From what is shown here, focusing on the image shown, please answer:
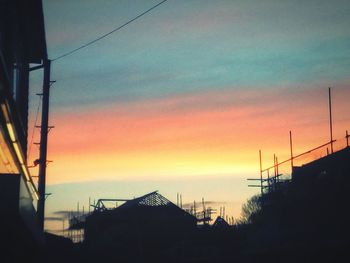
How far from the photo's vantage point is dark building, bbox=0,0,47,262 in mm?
3898

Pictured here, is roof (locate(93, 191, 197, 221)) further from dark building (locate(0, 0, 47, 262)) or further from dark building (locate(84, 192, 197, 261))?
dark building (locate(0, 0, 47, 262))

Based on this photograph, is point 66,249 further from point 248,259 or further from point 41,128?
point 248,259

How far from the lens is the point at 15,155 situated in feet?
16.9

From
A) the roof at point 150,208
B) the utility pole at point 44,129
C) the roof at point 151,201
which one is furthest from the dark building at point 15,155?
the roof at point 151,201

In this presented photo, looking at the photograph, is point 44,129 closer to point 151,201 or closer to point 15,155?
point 15,155

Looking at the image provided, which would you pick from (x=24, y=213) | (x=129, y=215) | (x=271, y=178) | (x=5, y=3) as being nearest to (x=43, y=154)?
(x=5, y=3)

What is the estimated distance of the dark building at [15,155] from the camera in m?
3.90

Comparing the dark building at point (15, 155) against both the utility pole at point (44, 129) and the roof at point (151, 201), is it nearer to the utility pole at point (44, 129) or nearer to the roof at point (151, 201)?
the utility pole at point (44, 129)

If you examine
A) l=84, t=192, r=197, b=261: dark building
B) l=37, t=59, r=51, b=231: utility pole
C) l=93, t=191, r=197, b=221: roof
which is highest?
l=37, t=59, r=51, b=231: utility pole

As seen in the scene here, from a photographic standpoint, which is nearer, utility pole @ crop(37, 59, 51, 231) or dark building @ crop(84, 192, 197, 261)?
utility pole @ crop(37, 59, 51, 231)

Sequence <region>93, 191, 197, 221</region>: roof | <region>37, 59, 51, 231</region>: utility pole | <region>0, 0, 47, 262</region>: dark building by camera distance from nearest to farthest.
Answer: <region>0, 0, 47, 262</region>: dark building
<region>37, 59, 51, 231</region>: utility pole
<region>93, 191, 197, 221</region>: roof

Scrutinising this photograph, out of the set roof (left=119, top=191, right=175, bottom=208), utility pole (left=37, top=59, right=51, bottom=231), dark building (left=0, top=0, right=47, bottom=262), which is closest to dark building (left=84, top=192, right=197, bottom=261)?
roof (left=119, top=191, right=175, bottom=208)

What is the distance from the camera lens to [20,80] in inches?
423

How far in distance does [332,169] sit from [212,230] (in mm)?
17211
